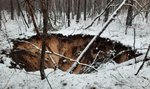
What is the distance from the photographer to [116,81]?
5648 mm

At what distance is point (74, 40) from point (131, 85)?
285 inches

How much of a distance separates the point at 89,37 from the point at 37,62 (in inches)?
141

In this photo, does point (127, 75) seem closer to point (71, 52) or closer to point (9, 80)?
point (9, 80)

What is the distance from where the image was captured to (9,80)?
19.4 feet

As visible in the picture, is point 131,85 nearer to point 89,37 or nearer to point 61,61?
point 61,61

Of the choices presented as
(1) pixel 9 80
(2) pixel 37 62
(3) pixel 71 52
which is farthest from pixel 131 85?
(3) pixel 71 52

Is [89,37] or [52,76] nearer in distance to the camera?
[52,76]

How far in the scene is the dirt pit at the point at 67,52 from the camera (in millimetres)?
9180

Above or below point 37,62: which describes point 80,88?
above

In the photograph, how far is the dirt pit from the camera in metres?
9.18

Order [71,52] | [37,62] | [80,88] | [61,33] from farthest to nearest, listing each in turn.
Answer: [61,33] → [71,52] → [37,62] → [80,88]

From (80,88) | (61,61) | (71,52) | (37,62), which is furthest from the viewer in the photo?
(71,52)

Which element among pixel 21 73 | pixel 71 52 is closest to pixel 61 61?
pixel 71 52

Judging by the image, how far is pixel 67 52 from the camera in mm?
12250
